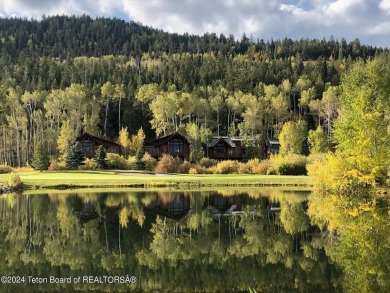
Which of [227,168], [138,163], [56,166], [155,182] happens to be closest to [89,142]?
[56,166]

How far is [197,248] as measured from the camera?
17375 millimetres

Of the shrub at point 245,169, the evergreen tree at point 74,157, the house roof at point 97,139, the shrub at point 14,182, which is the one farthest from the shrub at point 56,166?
the shrub at point 245,169

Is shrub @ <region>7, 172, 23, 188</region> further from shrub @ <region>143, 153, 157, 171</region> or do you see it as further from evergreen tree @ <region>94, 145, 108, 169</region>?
shrub @ <region>143, 153, 157, 171</region>

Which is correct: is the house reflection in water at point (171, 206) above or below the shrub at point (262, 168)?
below

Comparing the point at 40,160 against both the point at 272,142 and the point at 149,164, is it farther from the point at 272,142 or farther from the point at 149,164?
the point at 272,142

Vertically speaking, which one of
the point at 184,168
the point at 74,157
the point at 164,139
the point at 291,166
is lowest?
the point at 184,168

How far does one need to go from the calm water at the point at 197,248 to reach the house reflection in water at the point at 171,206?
0.44ft

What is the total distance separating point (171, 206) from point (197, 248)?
13.5 m

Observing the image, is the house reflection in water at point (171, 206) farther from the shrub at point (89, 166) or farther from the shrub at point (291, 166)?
the shrub at point (89, 166)

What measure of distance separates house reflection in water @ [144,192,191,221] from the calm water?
0.44 ft

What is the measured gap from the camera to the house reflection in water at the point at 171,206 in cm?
2672

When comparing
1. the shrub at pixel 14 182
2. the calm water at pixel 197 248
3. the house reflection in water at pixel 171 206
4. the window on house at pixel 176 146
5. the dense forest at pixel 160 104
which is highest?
the dense forest at pixel 160 104

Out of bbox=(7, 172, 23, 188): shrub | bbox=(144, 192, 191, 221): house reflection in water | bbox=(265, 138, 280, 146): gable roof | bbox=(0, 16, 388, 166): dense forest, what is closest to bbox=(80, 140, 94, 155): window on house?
bbox=(0, 16, 388, 166): dense forest

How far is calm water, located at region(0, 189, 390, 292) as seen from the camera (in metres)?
12.8
